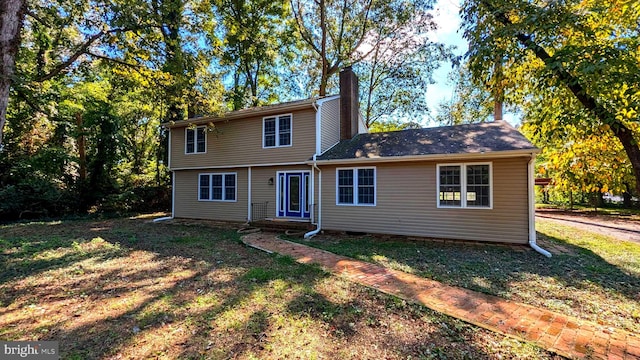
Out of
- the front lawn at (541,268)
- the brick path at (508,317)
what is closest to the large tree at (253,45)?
the front lawn at (541,268)

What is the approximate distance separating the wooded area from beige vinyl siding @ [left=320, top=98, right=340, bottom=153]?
445 centimetres

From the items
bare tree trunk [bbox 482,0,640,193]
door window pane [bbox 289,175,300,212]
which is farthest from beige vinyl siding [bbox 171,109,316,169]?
bare tree trunk [bbox 482,0,640,193]

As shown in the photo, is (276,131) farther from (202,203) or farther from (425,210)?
(425,210)

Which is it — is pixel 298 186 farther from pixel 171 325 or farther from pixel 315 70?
pixel 315 70

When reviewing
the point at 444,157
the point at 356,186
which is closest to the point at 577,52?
the point at 444,157

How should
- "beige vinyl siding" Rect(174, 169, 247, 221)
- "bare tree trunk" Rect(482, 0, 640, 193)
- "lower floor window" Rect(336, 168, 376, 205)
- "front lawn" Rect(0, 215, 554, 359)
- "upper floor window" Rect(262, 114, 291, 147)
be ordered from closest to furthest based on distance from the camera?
"front lawn" Rect(0, 215, 554, 359)
"bare tree trunk" Rect(482, 0, 640, 193)
"lower floor window" Rect(336, 168, 376, 205)
"upper floor window" Rect(262, 114, 291, 147)
"beige vinyl siding" Rect(174, 169, 247, 221)

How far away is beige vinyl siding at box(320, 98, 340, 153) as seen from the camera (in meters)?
11.2

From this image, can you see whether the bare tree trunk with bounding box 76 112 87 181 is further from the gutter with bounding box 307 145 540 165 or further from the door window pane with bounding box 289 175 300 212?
the gutter with bounding box 307 145 540 165

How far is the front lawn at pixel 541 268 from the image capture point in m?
4.19

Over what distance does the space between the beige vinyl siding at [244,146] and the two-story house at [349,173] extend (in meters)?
0.04

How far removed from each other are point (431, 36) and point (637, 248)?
15.6 metres

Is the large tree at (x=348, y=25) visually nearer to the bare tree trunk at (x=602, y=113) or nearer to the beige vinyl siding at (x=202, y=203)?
the beige vinyl siding at (x=202, y=203)

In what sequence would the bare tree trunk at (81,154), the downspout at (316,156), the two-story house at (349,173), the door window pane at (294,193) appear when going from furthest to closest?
the bare tree trunk at (81,154) → the door window pane at (294,193) → the downspout at (316,156) → the two-story house at (349,173)

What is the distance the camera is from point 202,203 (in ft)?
44.2
